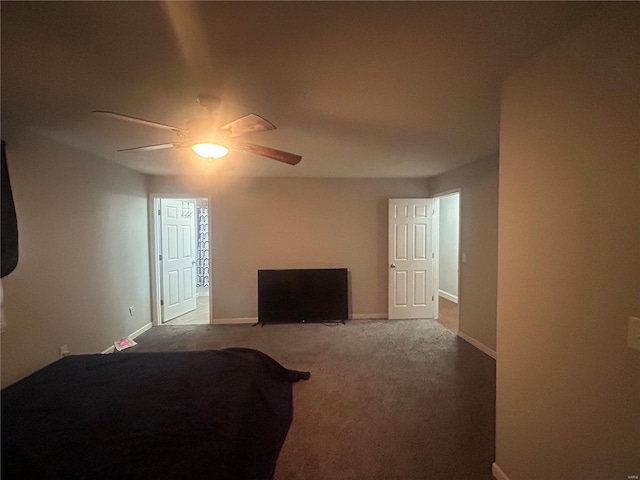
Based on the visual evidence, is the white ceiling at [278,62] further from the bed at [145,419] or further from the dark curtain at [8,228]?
the bed at [145,419]

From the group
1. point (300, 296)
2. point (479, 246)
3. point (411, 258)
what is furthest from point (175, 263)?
point (479, 246)

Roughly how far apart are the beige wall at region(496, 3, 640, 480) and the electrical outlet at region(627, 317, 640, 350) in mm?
20

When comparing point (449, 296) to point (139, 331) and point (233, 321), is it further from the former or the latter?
point (139, 331)

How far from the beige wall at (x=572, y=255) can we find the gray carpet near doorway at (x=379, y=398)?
0.49 m

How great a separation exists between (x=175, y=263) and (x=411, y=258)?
13.2ft

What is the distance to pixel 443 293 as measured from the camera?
673cm

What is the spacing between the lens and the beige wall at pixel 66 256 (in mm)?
2455

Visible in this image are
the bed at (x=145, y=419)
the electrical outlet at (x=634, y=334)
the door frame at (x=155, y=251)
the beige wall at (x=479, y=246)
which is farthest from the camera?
the door frame at (x=155, y=251)

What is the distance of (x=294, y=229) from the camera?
489 cm

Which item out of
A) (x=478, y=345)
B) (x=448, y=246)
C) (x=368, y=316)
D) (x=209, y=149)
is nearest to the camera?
Answer: (x=209, y=149)

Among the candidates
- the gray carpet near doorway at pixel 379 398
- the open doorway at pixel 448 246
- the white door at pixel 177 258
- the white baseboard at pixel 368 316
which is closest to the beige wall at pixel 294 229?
the white baseboard at pixel 368 316

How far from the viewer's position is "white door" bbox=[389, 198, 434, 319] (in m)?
4.84

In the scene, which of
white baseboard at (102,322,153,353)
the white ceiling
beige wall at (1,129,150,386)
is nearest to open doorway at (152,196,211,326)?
white baseboard at (102,322,153,353)

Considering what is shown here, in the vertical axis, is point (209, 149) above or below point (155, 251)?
above
